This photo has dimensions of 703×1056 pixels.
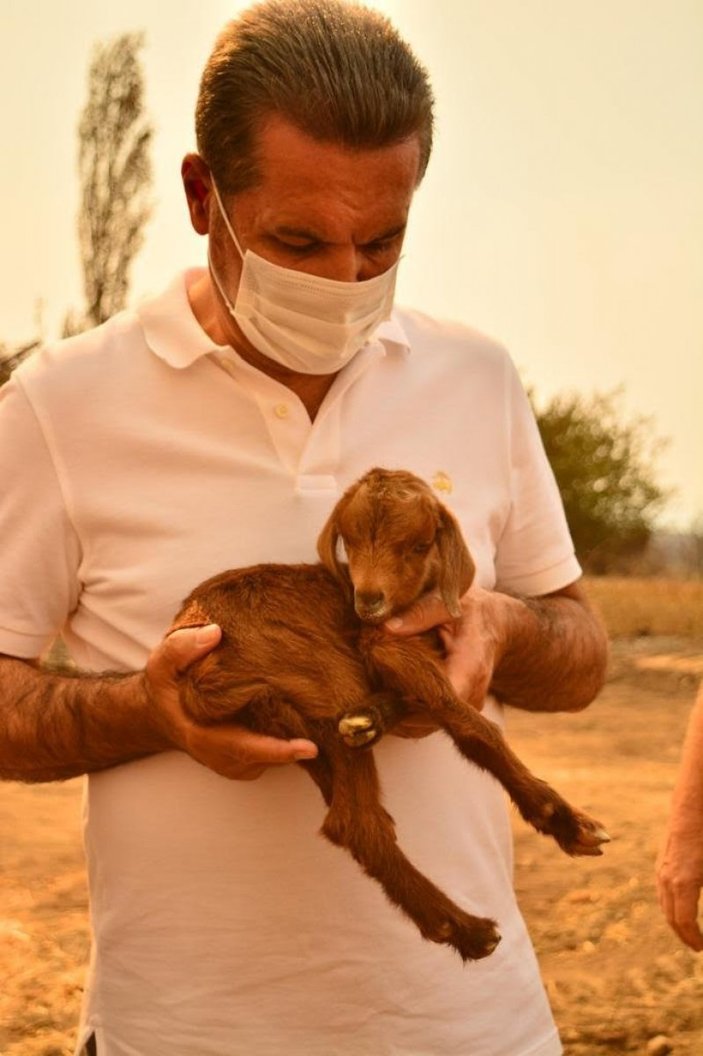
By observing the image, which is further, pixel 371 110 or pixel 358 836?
pixel 371 110

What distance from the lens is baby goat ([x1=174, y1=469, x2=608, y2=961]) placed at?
9.39ft

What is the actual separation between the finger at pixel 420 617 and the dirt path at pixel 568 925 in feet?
14.6

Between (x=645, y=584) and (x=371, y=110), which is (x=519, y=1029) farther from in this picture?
(x=645, y=584)

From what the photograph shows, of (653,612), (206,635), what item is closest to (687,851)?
(206,635)

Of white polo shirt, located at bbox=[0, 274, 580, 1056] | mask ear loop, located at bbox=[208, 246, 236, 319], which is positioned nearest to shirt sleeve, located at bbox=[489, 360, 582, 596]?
white polo shirt, located at bbox=[0, 274, 580, 1056]

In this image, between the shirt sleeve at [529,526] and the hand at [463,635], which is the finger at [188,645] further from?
the shirt sleeve at [529,526]

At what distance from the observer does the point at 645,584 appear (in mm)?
33156

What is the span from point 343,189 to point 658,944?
18.8ft

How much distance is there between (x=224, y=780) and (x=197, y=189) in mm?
1323

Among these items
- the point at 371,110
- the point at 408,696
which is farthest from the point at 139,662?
the point at 371,110

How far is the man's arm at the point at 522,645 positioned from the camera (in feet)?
10.0

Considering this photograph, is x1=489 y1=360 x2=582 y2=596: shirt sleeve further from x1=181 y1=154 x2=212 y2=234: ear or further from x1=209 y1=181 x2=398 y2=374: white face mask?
x1=181 y1=154 x2=212 y2=234: ear

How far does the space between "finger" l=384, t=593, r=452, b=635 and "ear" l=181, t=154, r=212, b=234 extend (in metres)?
1.05

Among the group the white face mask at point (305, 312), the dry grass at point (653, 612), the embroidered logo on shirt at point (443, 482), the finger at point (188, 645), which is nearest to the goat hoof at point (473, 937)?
the finger at point (188, 645)
